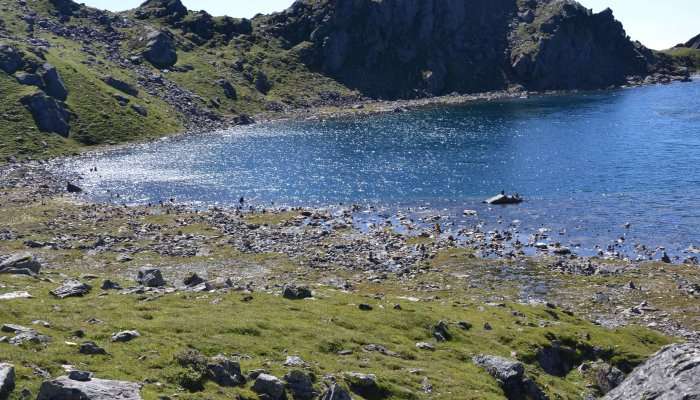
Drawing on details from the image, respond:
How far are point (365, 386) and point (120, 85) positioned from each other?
529ft

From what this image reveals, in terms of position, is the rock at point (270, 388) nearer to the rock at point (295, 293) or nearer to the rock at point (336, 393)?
the rock at point (336, 393)

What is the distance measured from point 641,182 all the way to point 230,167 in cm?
7043

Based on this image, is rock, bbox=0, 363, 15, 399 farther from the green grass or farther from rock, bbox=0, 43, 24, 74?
rock, bbox=0, 43, 24, 74

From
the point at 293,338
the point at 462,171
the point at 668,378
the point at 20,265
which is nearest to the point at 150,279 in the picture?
the point at 20,265

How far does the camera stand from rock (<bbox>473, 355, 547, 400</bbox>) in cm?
3303

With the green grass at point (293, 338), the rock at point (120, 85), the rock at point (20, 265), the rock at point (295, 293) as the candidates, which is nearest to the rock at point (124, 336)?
the green grass at point (293, 338)

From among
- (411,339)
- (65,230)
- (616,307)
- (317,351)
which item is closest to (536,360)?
(411,339)

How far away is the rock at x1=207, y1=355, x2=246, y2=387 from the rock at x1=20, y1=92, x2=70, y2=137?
417 ft

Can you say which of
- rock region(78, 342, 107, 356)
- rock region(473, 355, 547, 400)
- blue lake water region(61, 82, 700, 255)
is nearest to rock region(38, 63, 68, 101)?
blue lake water region(61, 82, 700, 255)

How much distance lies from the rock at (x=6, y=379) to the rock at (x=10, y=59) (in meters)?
149

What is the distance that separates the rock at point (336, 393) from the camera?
25.7 meters

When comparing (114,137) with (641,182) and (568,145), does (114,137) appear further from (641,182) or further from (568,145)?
(641,182)

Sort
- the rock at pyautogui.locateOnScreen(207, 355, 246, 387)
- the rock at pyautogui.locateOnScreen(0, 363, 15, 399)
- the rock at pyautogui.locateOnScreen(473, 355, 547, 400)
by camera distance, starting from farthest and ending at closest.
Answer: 1. the rock at pyautogui.locateOnScreen(473, 355, 547, 400)
2. the rock at pyautogui.locateOnScreen(207, 355, 246, 387)
3. the rock at pyautogui.locateOnScreen(0, 363, 15, 399)

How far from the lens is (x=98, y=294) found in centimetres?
3884
